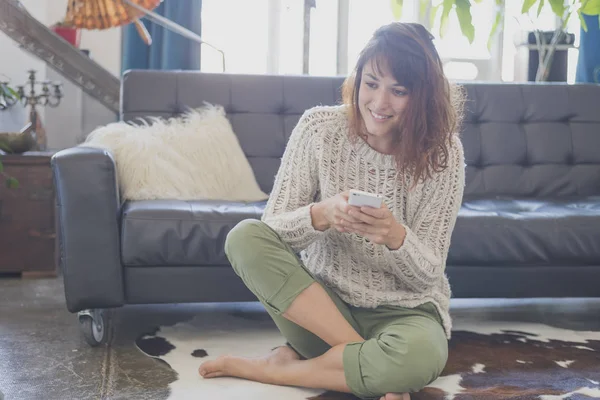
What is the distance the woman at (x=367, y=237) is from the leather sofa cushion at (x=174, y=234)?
36 cm

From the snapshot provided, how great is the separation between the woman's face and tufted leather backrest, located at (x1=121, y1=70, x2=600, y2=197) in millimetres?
1061

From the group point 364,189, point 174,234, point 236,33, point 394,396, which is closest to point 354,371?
point 394,396

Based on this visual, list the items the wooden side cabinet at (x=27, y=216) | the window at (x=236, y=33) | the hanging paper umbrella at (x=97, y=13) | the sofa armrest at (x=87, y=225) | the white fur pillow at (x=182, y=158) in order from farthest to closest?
the window at (x=236, y=33) < the wooden side cabinet at (x=27, y=216) < the hanging paper umbrella at (x=97, y=13) < the white fur pillow at (x=182, y=158) < the sofa armrest at (x=87, y=225)

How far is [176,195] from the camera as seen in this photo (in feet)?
7.97

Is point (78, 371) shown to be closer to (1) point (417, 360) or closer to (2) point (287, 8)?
(1) point (417, 360)

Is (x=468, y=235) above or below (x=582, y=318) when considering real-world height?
above

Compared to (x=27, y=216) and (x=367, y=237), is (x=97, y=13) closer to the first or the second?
(x=27, y=216)

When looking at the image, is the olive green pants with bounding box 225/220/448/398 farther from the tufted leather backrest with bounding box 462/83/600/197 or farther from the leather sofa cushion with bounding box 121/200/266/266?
the tufted leather backrest with bounding box 462/83/600/197

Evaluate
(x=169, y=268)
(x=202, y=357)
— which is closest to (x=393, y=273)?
(x=202, y=357)

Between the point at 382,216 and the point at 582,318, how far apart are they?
4.15 ft

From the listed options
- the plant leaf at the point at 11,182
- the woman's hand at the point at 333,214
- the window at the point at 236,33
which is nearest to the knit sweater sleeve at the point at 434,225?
the woman's hand at the point at 333,214

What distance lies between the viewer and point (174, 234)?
83.0 inches

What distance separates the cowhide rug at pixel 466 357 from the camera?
1700 mm

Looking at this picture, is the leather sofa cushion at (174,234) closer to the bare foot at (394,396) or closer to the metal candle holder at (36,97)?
the bare foot at (394,396)
